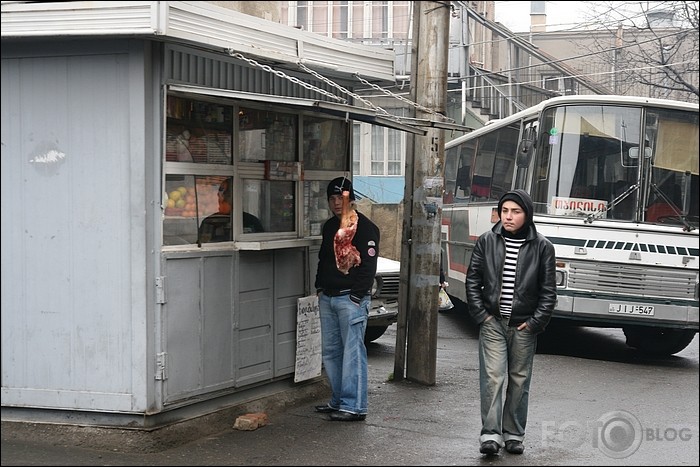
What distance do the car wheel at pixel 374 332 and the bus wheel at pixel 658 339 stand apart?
3374 millimetres

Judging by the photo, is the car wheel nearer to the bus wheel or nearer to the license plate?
the license plate

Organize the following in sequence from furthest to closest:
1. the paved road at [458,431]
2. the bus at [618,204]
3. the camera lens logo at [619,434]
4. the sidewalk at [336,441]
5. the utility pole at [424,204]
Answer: the bus at [618,204]
the utility pole at [424,204]
the camera lens logo at [619,434]
the paved road at [458,431]
the sidewalk at [336,441]

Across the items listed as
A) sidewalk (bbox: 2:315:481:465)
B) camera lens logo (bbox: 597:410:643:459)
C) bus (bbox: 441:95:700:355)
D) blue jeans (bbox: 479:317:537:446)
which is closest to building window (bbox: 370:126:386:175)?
bus (bbox: 441:95:700:355)

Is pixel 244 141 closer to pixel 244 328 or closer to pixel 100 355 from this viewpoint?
pixel 244 328

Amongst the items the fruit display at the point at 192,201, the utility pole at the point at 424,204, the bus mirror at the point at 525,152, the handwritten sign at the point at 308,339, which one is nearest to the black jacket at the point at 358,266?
the handwritten sign at the point at 308,339

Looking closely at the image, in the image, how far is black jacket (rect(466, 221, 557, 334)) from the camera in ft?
24.3

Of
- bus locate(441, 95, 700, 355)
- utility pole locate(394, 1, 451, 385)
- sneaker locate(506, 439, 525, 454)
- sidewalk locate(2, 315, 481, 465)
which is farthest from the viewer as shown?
bus locate(441, 95, 700, 355)

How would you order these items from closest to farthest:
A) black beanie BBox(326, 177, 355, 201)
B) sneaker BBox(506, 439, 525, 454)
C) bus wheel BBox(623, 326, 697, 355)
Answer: sneaker BBox(506, 439, 525, 454), black beanie BBox(326, 177, 355, 201), bus wheel BBox(623, 326, 697, 355)

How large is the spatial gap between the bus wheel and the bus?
125mm

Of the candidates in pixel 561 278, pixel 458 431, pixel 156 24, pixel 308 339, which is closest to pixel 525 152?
pixel 561 278

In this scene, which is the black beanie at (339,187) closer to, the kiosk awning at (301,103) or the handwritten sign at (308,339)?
the kiosk awning at (301,103)

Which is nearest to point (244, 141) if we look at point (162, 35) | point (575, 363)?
point (162, 35)

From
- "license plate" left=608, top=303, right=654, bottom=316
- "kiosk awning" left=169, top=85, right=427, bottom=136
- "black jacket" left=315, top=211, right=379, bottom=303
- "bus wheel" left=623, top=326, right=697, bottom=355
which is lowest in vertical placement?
"bus wheel" left=623, top=326, right=697, bottom=355

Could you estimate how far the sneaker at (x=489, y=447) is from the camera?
7.34 m
